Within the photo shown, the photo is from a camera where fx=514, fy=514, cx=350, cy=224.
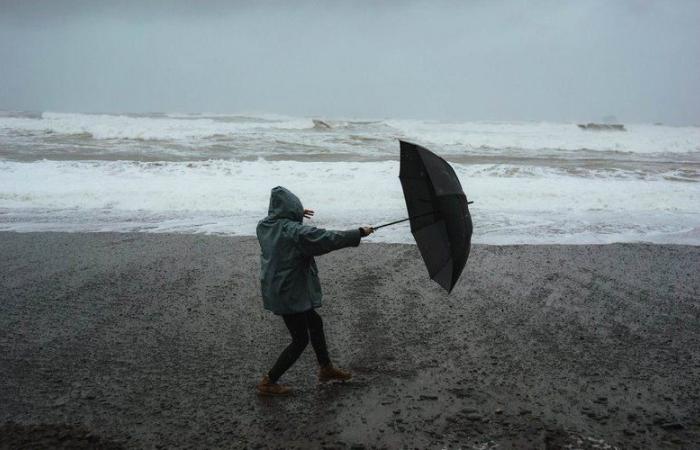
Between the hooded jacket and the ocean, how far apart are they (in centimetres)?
464

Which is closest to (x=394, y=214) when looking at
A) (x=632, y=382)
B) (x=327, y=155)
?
(x=632, y=382)

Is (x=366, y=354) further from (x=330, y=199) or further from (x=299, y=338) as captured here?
(x=330, y=199)

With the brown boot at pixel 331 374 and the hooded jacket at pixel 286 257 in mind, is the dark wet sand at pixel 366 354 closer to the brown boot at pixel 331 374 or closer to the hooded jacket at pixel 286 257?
the brown boot at pixel 331 374

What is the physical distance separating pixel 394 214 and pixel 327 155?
9.41 metres

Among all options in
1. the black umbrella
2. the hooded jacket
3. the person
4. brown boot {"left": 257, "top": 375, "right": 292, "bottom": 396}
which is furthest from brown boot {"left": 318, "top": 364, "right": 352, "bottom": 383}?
the black umbrella

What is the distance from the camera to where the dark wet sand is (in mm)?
3275

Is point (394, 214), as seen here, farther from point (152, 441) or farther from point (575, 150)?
point (575, 150)

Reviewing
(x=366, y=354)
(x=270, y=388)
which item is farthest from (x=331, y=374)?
(x=366, y=354)

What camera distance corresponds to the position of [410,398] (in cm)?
363

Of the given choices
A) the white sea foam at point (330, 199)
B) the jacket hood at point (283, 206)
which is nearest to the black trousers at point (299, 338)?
the jacket hood at point (283, 206)

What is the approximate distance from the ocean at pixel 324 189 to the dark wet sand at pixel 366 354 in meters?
1.90

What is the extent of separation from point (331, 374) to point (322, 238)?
118 centimetres

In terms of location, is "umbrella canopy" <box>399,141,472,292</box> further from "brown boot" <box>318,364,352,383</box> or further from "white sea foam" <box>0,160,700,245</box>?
"white sea foam" <box>0,160,700,245</box>

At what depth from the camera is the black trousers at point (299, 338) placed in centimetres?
351
